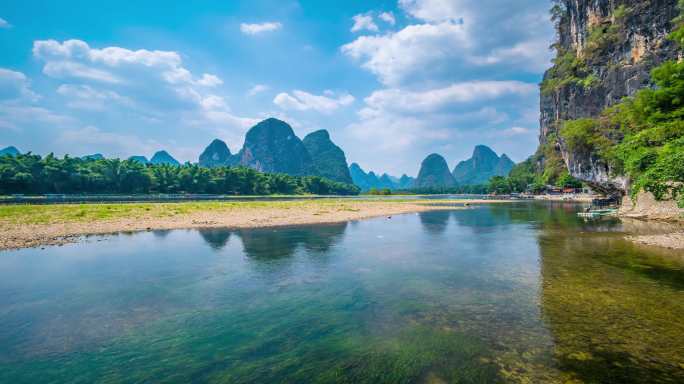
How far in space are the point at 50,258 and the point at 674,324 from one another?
2416cm

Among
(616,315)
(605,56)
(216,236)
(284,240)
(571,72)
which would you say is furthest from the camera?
(571,72)

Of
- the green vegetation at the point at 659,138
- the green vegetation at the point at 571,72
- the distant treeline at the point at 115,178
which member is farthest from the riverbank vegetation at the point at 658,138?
the distant treeline at the point at 115,178

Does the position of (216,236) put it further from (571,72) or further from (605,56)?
(571,72)

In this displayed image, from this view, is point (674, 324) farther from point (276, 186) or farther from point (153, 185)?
point (276, 186)

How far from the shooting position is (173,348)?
665 cm

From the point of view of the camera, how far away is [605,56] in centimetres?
4559

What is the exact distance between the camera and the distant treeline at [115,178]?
7944 centimetres

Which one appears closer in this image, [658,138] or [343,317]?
[343,317]

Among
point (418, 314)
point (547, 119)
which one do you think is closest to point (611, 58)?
point (418, 314)

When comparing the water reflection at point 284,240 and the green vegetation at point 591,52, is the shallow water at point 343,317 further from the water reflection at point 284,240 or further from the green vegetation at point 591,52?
the green vegetation at point 591,52

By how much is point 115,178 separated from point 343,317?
11762 cm

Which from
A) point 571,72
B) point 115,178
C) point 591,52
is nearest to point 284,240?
point 591,52

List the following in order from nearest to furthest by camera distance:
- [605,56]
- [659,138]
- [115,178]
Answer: [659,138], [605,56], [115,178]

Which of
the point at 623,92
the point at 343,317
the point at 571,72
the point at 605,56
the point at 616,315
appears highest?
the point at 571,72
